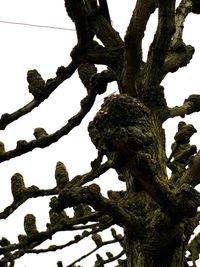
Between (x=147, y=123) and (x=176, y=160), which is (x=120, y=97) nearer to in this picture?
(x=147, y=123)

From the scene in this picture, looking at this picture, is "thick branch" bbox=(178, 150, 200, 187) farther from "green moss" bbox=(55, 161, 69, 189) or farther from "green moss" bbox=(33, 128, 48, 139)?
"green moss" bbox=(33, 128, 48, 139)

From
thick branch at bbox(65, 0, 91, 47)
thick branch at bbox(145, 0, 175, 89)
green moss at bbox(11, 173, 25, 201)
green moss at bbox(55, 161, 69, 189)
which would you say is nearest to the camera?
thick branch at bbox(145, 0, 175, 89)

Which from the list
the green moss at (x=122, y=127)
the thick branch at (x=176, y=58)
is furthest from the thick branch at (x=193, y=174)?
the thick branch at (x=176, y=58)

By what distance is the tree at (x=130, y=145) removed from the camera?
2.67 meters

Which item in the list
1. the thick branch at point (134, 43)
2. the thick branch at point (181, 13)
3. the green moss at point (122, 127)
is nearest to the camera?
the green moss at point (122, 127)

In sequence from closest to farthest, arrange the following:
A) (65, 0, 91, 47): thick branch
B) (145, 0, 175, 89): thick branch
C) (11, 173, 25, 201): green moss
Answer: (145, 0, 175, 89): thick branch, (65, 0, 91, 47): thick branch, (11, 173, 25, 201): green moss

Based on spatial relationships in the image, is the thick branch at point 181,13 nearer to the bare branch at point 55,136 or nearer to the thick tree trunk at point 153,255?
the bare branch at point 55,136

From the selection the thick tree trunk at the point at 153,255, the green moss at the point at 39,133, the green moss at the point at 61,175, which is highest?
the green moss at the point at 39,133

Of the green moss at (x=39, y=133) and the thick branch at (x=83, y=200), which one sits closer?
the thick branch at (x=83, y=200)

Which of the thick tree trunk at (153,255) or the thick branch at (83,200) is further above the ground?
the thick branch at (83,200)

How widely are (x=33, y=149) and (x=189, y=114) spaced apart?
1753 millimetres

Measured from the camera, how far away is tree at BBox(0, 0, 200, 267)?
2674mm

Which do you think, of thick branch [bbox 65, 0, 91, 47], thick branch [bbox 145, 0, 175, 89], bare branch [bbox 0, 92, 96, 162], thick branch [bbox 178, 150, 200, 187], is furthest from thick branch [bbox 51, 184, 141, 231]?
bare branch [bbox 0, 92, 96, 162]

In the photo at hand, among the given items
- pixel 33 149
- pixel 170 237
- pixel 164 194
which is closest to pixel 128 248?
pixel 170 237
